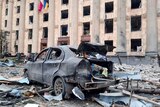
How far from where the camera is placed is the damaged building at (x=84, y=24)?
118 feet

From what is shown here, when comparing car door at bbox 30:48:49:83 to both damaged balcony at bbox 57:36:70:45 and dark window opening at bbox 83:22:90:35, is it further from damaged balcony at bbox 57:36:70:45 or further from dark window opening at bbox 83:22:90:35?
damaged balcony at bbox 57:36:70:45

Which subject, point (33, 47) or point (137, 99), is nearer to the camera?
point (137, 99)

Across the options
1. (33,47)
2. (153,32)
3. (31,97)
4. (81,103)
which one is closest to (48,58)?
(31,97)

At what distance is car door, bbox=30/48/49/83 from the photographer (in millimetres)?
9406

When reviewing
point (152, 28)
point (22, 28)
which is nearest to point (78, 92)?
point (152, 28)

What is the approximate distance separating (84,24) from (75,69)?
35.3 metres

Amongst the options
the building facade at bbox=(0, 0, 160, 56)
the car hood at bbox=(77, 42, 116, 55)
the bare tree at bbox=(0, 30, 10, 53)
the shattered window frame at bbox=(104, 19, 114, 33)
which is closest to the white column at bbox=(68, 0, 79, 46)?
the building facade at bbox=(0, 0, 160, 56)

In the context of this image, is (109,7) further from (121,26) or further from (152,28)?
(152,28)

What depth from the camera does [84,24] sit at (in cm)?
4259

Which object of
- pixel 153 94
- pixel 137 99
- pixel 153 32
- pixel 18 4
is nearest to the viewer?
pixel 137 99

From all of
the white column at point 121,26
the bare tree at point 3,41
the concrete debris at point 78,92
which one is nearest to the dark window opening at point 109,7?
the white column at point 121,26

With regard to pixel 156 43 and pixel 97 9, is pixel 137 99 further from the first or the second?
pixel 97 9

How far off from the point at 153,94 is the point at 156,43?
89.7 feet

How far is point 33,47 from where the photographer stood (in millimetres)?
48781
